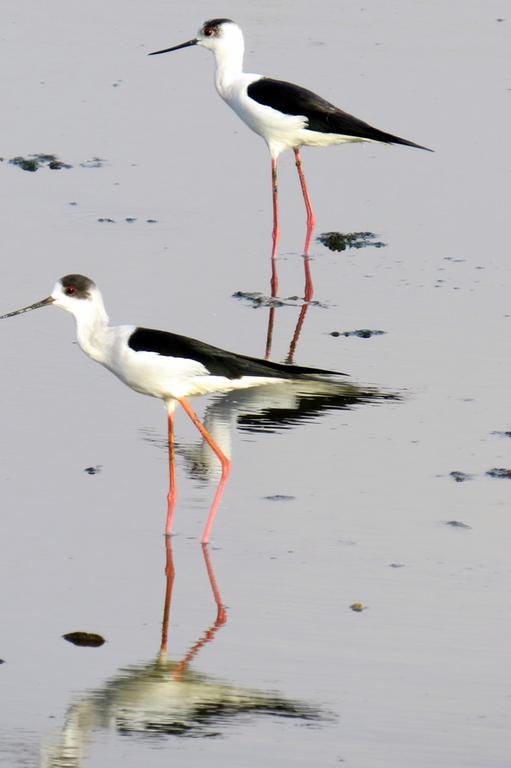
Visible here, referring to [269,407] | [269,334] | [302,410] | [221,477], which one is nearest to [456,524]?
[221,477]

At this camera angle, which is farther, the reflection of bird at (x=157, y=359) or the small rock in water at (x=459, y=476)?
the small rock in water at (x=459, y=476)

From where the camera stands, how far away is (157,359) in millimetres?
6680

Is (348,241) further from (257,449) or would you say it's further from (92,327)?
(92,327)

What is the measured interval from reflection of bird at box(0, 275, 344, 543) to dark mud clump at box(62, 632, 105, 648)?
114cm

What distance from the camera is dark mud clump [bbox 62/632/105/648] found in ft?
18.0

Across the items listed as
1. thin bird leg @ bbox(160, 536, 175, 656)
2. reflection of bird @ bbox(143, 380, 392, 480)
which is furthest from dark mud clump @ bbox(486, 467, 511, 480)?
thin bird leg @ bbox(160, 536, 175, 656)

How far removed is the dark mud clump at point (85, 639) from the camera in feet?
18.0

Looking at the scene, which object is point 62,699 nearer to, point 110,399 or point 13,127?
point 110,399

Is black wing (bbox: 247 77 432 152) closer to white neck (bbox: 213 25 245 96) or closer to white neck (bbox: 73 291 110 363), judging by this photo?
white neck (bbox: 213 25 245 96)

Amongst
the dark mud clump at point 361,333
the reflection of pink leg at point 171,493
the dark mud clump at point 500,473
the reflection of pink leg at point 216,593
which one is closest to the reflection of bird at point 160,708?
the reflection of pink leg at point 216,593

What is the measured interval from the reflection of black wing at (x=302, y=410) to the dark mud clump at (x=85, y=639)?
7.46 feet

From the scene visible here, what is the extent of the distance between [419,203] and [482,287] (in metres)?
1.82

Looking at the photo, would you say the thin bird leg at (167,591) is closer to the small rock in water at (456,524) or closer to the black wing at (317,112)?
the small rock in water at (456,524)

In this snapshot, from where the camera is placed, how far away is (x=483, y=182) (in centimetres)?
1202
